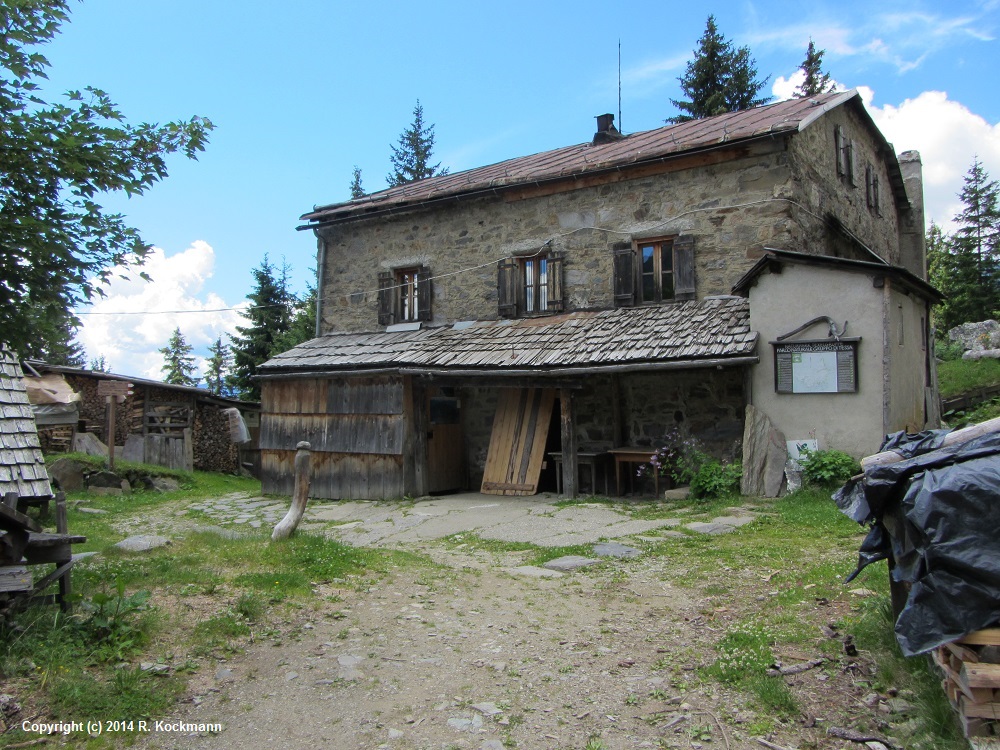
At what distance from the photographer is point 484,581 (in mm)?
6574

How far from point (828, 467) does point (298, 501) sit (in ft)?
21.7

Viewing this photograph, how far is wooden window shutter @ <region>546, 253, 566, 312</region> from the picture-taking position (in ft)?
42.9

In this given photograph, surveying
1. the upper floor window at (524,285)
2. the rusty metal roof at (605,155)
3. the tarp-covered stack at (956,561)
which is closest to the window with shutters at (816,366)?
the rusty metal roof at (605,155)

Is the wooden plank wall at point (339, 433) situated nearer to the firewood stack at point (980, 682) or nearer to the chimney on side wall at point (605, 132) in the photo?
the chimney on side wall at point (605, 132)

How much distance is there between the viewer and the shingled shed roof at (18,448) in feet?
21.3

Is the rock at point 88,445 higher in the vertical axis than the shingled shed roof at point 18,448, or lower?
lower

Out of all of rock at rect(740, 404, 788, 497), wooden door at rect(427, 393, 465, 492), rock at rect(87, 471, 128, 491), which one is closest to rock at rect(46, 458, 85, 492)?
rock at rect(87, 471, 128, 491)

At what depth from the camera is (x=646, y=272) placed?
1239 centimetres

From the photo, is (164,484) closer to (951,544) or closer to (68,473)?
(68,473)

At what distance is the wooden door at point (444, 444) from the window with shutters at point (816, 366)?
234 inches

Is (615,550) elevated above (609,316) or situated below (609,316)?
below

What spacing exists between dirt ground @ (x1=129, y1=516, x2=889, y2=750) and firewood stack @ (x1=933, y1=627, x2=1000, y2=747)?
0.58m

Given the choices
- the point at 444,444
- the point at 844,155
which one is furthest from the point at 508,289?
the point at 844,155

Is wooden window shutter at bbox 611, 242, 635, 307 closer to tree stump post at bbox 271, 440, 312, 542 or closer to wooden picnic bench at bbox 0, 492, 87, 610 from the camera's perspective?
tree stump post at bbox 271, 440, 312, 542
